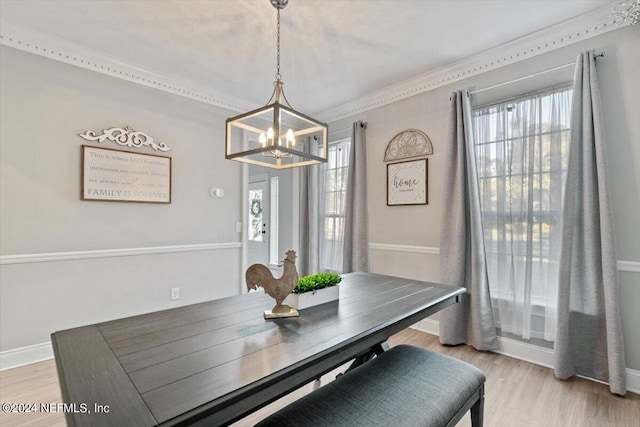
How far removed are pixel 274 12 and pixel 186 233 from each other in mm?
2288

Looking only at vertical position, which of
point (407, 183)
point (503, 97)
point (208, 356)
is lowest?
point (208, 356)

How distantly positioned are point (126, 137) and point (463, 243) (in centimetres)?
326

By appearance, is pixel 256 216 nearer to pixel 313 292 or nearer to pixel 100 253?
pixel 100 253

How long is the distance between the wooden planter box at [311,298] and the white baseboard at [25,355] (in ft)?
7.86

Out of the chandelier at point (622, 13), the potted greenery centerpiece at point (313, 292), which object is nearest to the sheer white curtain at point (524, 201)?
the chandelier at point (622, 13)

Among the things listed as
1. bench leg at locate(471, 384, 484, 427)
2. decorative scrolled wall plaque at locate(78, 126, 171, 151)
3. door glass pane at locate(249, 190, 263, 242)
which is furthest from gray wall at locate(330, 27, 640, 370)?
door glass pane at locate(249, 190, 263, 242)

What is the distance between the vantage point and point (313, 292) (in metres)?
1.48

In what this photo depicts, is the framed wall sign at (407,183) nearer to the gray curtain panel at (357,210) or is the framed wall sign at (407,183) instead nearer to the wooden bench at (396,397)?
the gray curtain panel at (357,210)

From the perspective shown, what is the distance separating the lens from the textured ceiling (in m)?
2.05

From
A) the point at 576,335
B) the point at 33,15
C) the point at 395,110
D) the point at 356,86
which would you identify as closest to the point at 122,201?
the point at 33,15

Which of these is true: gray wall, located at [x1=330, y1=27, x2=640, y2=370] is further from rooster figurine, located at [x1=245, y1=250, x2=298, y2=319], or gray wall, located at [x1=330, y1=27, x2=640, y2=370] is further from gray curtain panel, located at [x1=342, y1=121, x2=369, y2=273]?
rooster figurine, located at [x1=245, y1=250, x2=298, y2=319]

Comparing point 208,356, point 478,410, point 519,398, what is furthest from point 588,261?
point 208,356

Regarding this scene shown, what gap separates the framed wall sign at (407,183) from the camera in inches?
122

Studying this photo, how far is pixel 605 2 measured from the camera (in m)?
2.02
